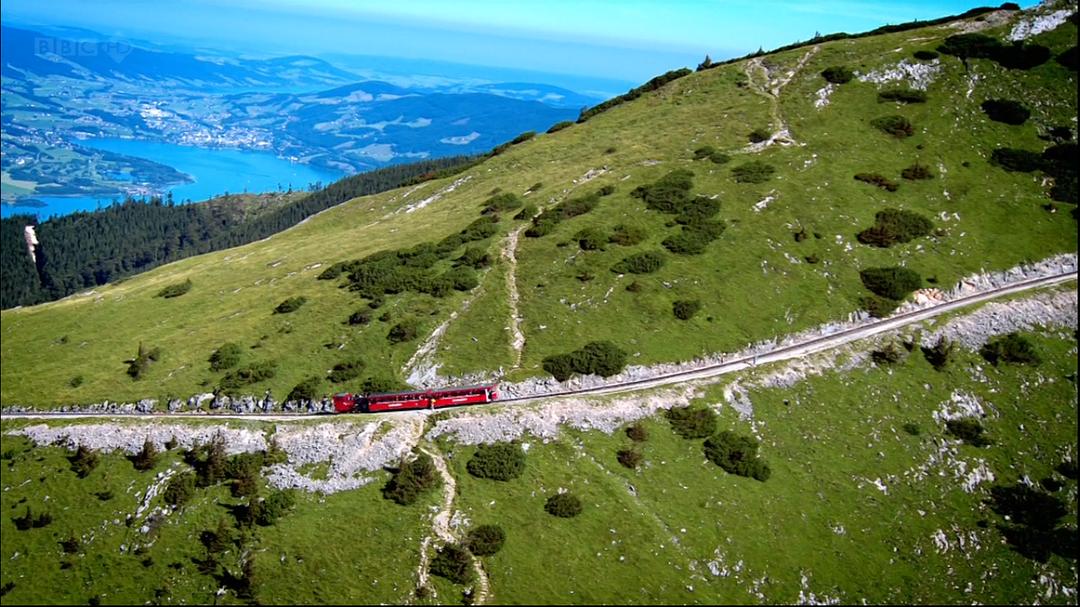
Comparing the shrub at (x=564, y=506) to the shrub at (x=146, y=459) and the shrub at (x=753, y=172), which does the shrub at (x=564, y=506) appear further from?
the shrub at (x=753, y=172)

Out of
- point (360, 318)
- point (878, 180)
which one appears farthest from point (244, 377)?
point (878, 180)

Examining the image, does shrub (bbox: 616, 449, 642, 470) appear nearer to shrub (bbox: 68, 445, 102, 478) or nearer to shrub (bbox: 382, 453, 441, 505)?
shrub (bbox: 382, 453, 441, 505)

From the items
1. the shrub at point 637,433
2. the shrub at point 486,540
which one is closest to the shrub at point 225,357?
the shrub at point 486,540

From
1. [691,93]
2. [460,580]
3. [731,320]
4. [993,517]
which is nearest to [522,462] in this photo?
[460,580]

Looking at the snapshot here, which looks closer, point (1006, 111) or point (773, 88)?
point (1006, 111)

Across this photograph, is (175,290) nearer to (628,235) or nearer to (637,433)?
(628,235)

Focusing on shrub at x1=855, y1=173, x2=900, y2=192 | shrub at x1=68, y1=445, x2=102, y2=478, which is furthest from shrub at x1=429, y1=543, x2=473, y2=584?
shrub at x1=855, y1=173, x2=900, y2=192
